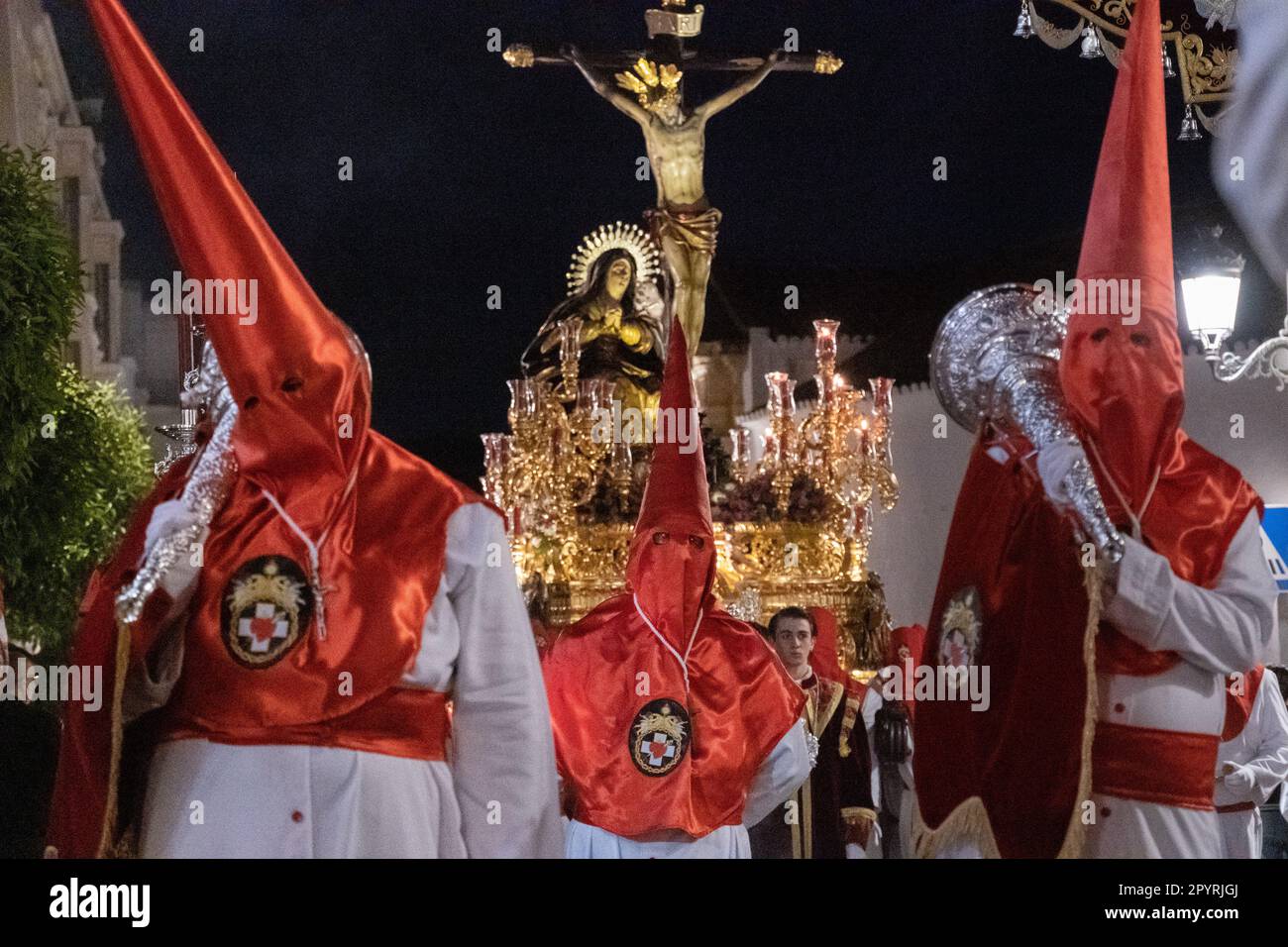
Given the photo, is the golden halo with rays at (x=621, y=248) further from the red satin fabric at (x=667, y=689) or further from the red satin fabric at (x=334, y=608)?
the red satin fabric at (x=334, y=608)

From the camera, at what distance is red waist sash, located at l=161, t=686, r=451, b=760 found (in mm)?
3895

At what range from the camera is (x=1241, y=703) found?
751 cm

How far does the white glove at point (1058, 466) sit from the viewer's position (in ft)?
15.7

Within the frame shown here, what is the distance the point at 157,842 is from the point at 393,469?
35.6 inches

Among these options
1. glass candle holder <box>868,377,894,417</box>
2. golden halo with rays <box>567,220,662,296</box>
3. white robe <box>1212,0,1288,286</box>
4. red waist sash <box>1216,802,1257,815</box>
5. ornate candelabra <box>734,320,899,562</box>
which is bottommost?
red waist sash <box>1216,802,1257,815</box>

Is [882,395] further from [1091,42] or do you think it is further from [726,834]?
[726,834]

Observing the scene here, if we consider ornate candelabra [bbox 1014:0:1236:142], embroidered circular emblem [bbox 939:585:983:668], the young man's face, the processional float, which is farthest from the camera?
the processional float

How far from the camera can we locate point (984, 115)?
1492 centimetres

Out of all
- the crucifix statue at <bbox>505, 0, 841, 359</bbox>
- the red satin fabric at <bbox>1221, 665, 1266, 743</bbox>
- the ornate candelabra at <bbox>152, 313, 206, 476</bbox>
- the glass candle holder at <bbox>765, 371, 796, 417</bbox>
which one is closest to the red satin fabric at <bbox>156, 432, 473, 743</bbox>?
the ornate candelabra at <bbox>152, 313, 206, 476</bbox>

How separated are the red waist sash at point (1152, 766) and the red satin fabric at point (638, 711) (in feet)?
4.28

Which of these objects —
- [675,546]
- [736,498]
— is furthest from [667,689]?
[736,498]

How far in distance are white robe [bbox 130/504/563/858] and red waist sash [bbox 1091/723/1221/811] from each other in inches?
62.3

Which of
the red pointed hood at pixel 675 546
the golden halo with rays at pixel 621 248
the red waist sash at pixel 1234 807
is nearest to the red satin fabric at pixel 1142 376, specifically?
the red pointed hood at pixel 675 546

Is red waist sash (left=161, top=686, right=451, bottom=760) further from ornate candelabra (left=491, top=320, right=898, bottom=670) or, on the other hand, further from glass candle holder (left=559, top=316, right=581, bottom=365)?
glass candle holder (left=559, top=316, right=581, bottom=365)
